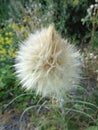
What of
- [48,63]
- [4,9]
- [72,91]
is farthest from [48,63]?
[4,9]

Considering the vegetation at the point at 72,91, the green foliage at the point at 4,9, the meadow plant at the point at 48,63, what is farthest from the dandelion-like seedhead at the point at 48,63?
the green foliage at the point at 4,9

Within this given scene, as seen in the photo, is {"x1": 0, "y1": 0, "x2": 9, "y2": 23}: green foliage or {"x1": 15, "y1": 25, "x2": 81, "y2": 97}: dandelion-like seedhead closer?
{"x1": 15, "y1": 25, "x2": 81, "y2": 97}: dandelion-like seedhead

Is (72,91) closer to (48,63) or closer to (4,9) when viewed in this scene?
(48,63)

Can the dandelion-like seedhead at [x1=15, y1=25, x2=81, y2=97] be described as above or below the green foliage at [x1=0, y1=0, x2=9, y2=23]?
below

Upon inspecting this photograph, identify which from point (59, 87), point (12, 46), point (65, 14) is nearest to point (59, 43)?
point (59, 87)

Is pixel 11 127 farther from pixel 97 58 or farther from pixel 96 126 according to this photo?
pixel 97 58

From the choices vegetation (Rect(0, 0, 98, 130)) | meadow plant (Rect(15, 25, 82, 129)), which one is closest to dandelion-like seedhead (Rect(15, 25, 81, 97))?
meadow plant (Rect(15, 25, 82, 129))

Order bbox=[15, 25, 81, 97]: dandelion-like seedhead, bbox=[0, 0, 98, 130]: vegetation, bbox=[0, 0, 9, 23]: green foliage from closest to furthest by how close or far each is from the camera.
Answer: bbox=[15, 25, 81, 97]: dandelion-like seedhead, bbox=[0, 0, 98, 130]: vegetation, bbox=[0, 0, 9, 23]: green foliage

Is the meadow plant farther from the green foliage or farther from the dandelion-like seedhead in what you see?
the green foliage
